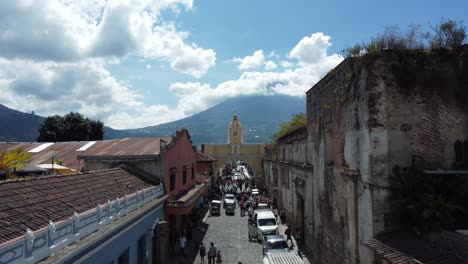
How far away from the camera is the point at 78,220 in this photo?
8.70 meters

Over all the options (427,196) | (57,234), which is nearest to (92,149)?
(57,234)

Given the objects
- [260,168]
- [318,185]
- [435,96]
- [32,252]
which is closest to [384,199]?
[435,96]

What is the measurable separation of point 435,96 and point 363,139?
1976 millimetres

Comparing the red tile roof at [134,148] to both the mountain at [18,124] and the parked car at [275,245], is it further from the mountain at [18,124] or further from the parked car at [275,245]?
the mountain at [18,124]

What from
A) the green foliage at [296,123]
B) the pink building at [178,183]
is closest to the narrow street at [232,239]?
the pink building at [178,183]

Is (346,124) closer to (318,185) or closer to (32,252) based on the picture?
(318,185)

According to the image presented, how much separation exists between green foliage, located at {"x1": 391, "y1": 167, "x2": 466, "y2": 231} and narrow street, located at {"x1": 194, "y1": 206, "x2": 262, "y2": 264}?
33.8ft

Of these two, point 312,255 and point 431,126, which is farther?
point 312,255

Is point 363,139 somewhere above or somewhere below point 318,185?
above

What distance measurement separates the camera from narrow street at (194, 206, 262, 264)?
739 inches

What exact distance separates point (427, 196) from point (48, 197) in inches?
342

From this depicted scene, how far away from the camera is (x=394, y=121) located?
9.49 meters

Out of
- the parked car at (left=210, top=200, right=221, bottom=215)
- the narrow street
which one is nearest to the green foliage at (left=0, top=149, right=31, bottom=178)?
the narrow street

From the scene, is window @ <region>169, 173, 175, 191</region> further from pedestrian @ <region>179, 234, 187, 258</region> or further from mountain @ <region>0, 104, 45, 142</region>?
mountain @ <region>0, 104, 45, 142</region>
